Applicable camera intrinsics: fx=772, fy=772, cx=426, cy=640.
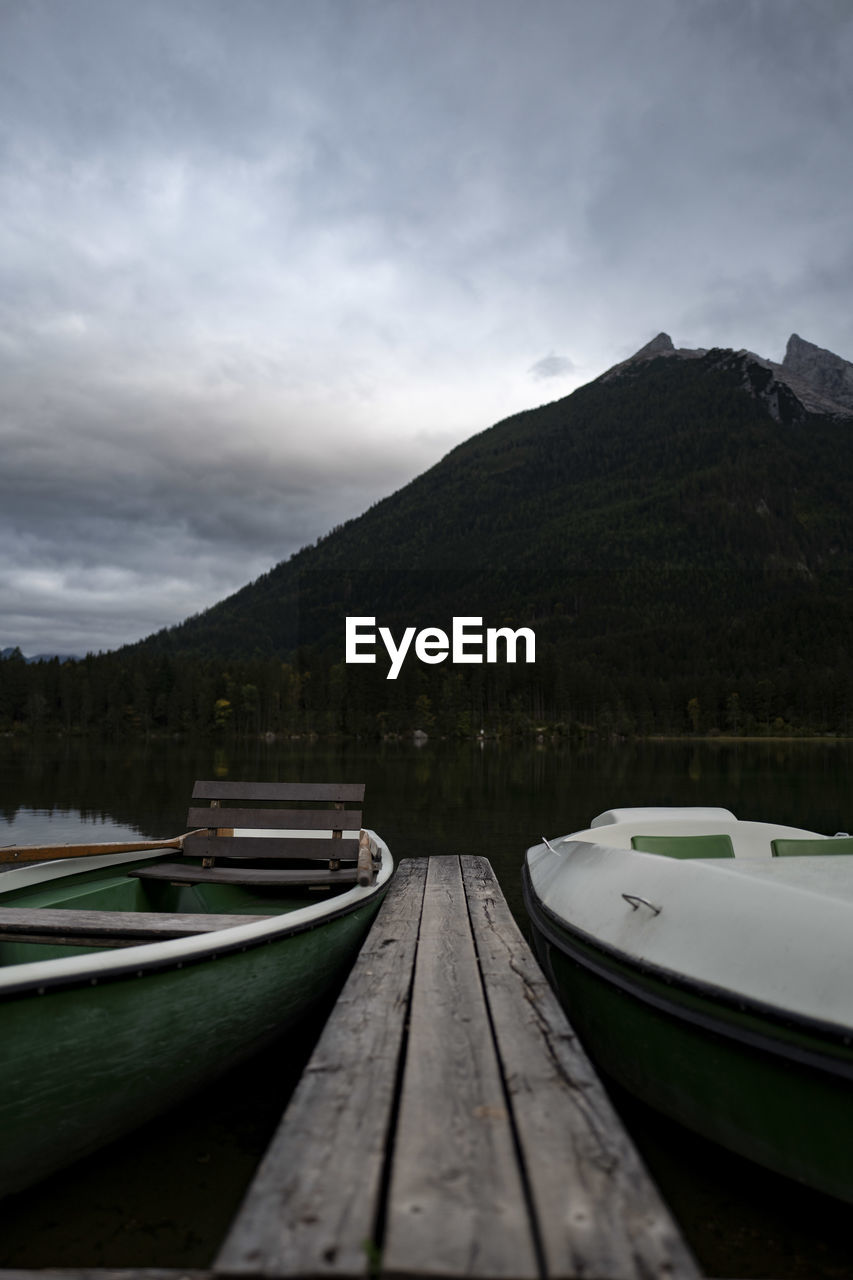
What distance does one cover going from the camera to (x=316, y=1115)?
131 inches

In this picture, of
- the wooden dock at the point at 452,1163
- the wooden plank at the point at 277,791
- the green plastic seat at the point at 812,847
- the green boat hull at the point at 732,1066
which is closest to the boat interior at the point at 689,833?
the green plastic seat at the point at 812,847

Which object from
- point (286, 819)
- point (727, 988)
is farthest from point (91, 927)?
point (727, 988)

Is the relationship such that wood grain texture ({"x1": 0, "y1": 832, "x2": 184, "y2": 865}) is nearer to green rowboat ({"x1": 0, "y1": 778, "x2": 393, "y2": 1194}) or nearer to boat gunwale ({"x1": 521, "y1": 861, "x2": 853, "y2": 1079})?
green rowboat ({"x1": 0, "y1": 778, "x2": 393, "y2": 1194})

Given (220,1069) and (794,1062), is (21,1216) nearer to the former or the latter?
(220,1069)

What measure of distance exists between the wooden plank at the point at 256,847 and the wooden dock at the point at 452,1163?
4184mm

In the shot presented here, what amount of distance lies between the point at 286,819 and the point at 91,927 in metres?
3.71

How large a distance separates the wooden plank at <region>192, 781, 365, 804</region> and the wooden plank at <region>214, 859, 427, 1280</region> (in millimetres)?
4337

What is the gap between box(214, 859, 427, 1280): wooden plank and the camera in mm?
2398

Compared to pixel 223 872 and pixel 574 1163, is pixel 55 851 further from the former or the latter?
pixel 574 1163

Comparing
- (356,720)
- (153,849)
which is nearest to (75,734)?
(356,720)

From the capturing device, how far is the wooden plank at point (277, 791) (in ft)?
→ 30.2

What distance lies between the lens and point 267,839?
9.44 m

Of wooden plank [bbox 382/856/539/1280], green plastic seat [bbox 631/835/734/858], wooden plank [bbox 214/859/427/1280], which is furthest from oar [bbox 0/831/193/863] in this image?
green plastic seat [bbox 631/835/734/858]

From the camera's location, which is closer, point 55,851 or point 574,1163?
point 574,1163
